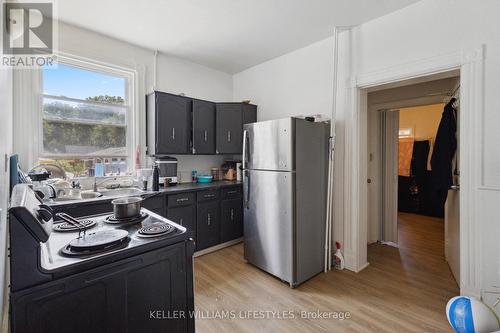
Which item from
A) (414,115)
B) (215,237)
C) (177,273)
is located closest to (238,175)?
(215,237)

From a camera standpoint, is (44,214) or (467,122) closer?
(44,214)

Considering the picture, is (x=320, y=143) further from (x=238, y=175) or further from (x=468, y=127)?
(x=238, y=175)

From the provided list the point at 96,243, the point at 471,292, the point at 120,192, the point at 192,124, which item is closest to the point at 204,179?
the point at 192,124

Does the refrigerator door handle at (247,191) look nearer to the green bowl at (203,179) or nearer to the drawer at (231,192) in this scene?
the drawer at (231,192)

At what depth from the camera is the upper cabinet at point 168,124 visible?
305cm

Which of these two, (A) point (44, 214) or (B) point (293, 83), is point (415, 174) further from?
(A) point (44, 214)

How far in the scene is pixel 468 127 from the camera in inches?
77.9

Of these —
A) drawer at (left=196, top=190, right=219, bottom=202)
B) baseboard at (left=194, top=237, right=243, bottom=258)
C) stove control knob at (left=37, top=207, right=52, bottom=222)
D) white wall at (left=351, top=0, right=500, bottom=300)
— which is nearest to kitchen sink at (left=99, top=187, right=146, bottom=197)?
drawer at (left=196, top=190, right=219, bottom=202)

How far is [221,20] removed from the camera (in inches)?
100

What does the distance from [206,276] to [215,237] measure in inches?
26.9

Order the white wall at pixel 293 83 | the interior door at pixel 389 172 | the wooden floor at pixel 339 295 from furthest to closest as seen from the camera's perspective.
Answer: the interior door at pixel 389 172 → the white wall at pixel 293 83 → the wooden floor at pixel 339 295

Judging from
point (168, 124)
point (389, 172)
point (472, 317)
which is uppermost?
point (168, 124)

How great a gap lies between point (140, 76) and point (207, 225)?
223 cm

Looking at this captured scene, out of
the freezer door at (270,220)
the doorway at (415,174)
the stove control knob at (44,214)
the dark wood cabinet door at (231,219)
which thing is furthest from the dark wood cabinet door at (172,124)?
the doorway at (415,174)
